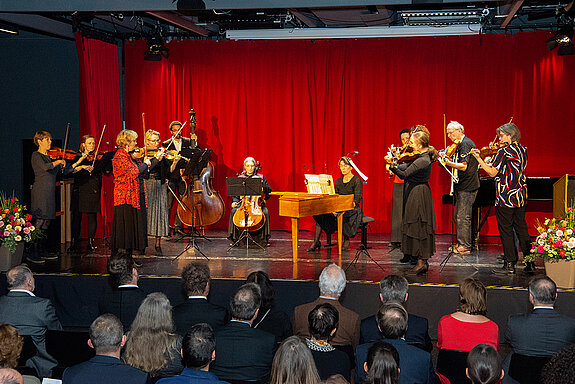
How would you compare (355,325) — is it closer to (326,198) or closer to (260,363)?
(260,363)

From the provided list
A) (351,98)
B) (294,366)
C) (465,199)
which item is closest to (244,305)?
(294,366)

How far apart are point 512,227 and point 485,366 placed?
4.54 metres

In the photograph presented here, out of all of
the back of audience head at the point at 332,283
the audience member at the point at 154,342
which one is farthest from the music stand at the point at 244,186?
the audience member at the point at 154,342

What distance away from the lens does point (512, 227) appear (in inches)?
296

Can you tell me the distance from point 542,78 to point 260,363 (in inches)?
355

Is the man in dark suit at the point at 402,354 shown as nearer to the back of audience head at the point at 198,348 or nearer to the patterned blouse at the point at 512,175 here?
the back of audience head at the point at 198,348

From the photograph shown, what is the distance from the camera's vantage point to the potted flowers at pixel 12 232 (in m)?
7.64

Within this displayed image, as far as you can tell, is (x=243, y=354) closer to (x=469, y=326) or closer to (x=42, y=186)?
(x=469, y=326)

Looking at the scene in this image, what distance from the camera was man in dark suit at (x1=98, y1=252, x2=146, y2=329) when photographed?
5047mm

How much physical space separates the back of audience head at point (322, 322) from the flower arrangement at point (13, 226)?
5071 mm

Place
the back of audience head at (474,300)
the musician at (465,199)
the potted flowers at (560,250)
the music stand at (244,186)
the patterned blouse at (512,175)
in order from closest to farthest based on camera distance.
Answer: the back of audience head at (474,300), the potted flowers at (560,250), the patterned blouse at (512,175), the music stand at (244,186), the musician at (465,199)

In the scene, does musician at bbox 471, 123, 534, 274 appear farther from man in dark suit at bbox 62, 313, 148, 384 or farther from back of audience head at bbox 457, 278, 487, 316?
man in dark suit at bbox 62, 313, 148, 384

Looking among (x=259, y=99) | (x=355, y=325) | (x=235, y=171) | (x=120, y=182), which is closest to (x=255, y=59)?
(x=259, y=99)

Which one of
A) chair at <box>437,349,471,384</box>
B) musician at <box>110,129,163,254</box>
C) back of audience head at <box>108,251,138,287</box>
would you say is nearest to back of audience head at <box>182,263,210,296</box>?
back of audience head at <box>108,251,138,287</box>
